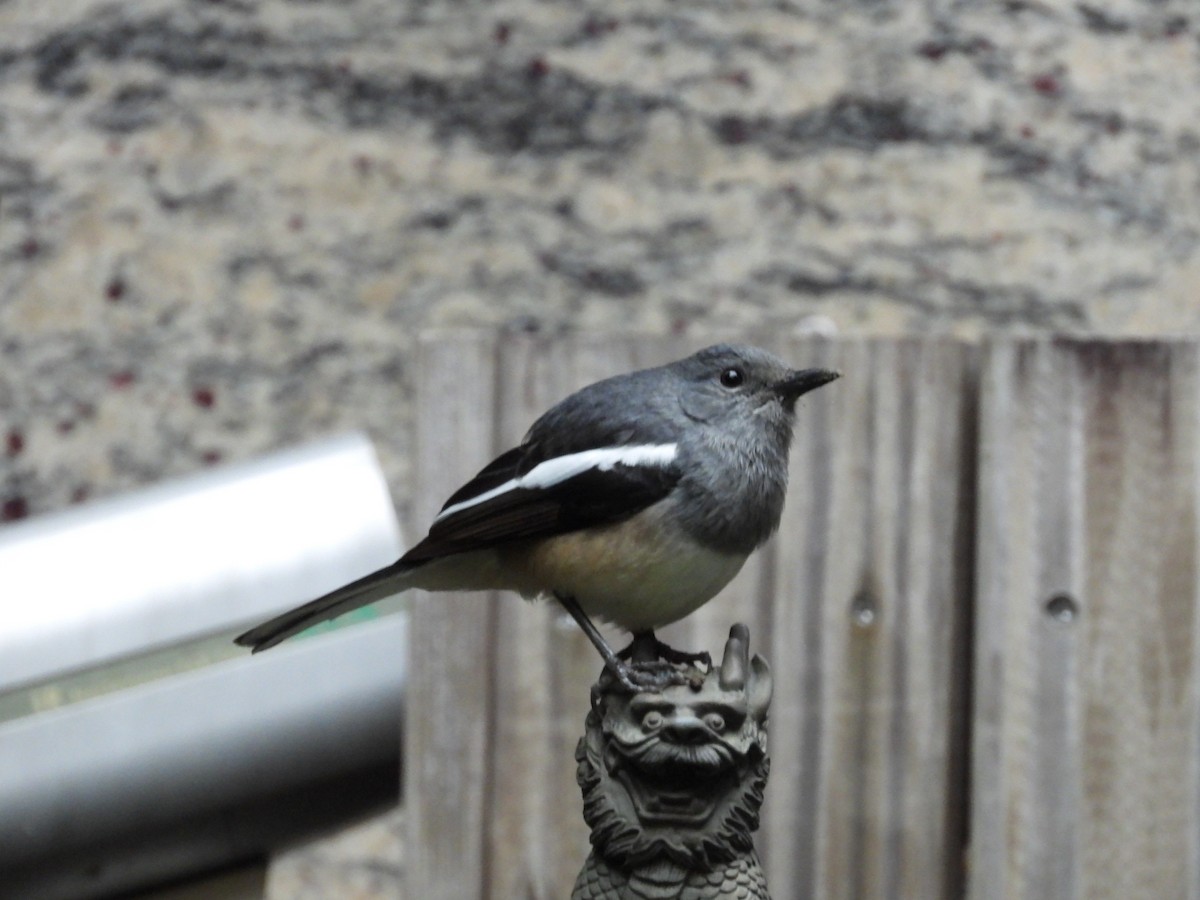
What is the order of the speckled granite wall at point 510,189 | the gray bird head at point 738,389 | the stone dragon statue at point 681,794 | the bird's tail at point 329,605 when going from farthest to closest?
the speckled granite wall at point 510,189, the gray bird head at point 738,389, the bird's tail at point 329,605, the stone dragon statue at point 681,794

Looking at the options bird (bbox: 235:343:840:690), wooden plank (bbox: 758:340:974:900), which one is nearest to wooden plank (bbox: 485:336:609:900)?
wooden plank (bbox: 758:340:974:900)

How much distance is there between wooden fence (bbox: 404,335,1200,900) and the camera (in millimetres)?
1794

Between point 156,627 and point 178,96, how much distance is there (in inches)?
41.6

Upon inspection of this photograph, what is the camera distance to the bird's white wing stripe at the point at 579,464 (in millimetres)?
1413

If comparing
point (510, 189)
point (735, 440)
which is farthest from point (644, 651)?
point (510, 189)

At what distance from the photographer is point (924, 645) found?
1.81 meters

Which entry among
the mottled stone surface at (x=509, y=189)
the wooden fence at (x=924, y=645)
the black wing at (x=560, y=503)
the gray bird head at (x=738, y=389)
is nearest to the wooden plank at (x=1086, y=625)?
the wooden fence at (x=924, y=645)

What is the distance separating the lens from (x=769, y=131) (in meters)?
2.61

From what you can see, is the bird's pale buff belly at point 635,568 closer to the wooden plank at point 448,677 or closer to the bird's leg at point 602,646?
the bird's leg at point 602,646

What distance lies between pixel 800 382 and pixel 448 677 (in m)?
0.65

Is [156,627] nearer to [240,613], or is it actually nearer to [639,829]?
[240,613]

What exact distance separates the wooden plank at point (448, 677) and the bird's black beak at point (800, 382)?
477 millimetres

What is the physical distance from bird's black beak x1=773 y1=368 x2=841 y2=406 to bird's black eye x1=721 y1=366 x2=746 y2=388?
0.11 feet

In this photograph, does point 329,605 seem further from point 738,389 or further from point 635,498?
point 738,389
